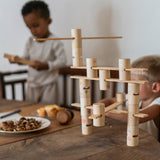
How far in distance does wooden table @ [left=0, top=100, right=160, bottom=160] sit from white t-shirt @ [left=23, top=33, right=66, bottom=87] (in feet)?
3.71

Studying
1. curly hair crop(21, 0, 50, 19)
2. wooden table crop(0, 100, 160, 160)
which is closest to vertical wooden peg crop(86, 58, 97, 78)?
wooden table crop(0, 100, 160, 160)

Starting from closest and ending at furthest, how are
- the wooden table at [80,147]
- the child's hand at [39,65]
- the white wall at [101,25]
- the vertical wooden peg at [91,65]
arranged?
1. the wooden table at [80,147]
2. the vertical wooden peg at [91,65]
3. the white wall at [101,25]
4. the child's hand at [39,65]

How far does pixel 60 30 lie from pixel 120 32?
0.75 meters

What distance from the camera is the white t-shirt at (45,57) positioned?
219cm

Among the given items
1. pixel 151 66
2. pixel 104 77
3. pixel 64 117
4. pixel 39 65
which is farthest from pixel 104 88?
pixel 39 65

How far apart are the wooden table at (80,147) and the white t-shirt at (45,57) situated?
1.13 metres

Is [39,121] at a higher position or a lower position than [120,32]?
lower

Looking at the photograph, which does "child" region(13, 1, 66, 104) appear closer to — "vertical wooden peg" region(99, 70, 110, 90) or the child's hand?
the child's hand

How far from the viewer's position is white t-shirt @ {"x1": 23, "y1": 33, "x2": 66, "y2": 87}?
219 centimetres

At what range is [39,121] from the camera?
116 centimetres

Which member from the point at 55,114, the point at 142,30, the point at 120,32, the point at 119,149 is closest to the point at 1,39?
the point at 120,32

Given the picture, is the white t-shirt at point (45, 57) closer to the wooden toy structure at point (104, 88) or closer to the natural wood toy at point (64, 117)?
the natural wood toy at point (64, 117)

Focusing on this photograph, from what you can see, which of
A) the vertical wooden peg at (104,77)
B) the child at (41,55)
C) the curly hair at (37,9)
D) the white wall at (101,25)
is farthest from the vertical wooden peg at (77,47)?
the curly hair at (37,9)

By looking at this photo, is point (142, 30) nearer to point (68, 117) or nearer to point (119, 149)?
point (68, 117)
